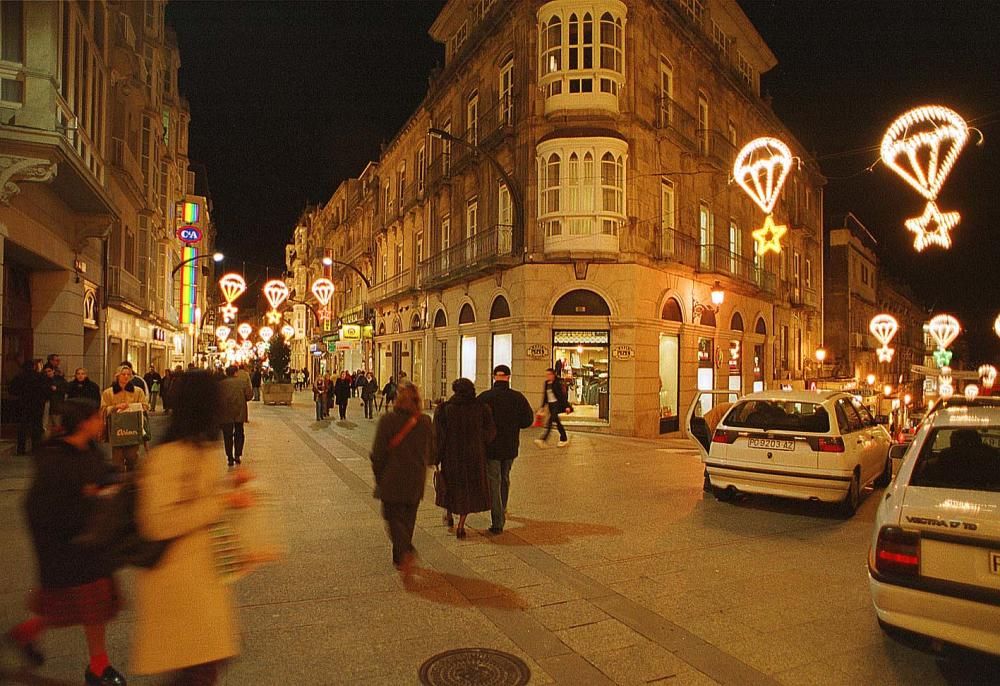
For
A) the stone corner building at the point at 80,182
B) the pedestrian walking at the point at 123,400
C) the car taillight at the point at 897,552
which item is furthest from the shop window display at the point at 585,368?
the car taillight at the point at 897,552

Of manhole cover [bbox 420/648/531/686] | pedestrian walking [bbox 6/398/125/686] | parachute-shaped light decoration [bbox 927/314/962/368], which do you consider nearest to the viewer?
pedestrian walking [bbox 6/398/125/686]

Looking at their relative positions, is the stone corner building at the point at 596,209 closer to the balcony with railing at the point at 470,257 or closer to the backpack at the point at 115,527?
the balcony with railing at the point at 470,257

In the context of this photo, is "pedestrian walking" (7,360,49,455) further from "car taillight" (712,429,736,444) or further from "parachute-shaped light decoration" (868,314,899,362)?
"parachute-shaped light decoration" (868,314,899,362)

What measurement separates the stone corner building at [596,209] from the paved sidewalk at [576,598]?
34.9ft

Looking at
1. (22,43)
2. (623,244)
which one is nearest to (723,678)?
(22,43)

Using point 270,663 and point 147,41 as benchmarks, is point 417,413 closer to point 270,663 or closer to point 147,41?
point 270,663

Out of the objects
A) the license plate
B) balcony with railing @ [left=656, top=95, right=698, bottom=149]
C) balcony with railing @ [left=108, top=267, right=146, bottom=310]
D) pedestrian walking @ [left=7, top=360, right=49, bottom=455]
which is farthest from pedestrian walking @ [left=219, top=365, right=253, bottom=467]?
balcony with railing @ [left=656, top=95, right=698, bottom=149]

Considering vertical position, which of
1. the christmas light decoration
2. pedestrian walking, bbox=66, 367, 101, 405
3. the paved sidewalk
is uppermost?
the christmas light decoration

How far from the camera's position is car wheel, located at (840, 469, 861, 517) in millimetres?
8141

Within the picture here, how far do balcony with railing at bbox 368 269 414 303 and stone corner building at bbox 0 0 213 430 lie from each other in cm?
1057

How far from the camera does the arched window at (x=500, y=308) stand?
2086 cm

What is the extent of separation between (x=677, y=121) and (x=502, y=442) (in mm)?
17723

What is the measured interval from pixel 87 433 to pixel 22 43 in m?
11.3

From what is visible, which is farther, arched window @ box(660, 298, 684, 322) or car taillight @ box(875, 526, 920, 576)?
arched window @ box(660, 298, 684, 322)
